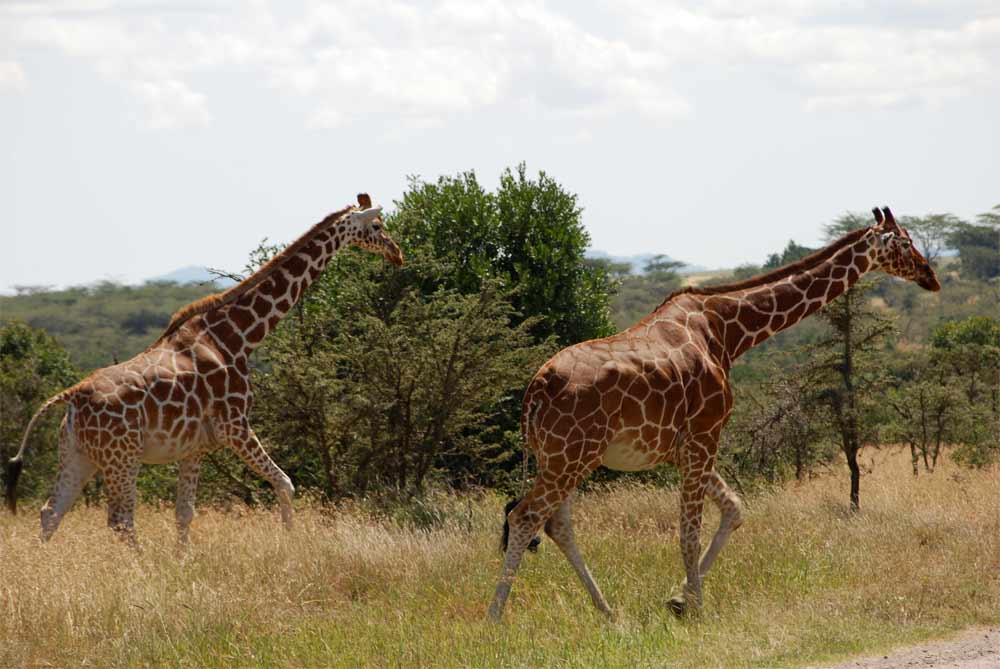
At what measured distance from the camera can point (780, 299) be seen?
10.4 m

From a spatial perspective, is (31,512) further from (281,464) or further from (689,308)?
(689,308)

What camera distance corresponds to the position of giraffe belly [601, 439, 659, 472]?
363 inches

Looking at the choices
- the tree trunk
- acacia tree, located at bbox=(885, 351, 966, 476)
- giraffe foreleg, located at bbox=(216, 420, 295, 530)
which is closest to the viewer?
giraffe foreleg, located at bbox=(216, 420, 295, 530)

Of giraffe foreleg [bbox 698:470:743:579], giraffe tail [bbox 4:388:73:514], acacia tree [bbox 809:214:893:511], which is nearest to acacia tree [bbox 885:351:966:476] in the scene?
acacia tree [bbox 809:214:893:511]

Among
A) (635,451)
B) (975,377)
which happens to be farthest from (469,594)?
A: (975,377)

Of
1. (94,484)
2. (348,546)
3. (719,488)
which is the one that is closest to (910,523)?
(719,488)

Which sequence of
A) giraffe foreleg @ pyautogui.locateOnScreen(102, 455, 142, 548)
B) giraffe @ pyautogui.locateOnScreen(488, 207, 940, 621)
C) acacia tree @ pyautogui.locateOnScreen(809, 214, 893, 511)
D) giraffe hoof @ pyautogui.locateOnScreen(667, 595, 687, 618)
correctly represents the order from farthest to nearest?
acacia tree @ pyautogui.locateOnScreen(809, 214, 893, 511)
giraffe foreleg @ pyautogui.locateOnScreen(102, 455, 142, 548)
giraffe hoof @ pyautogui.locateOnScreen(667, 595, 687, 618)
giraffe @ pyautogui.locateOnScreen(488, 207, 940, 621)

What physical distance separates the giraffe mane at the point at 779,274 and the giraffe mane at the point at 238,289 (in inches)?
158

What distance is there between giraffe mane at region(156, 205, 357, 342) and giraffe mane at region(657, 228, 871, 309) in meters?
4.02

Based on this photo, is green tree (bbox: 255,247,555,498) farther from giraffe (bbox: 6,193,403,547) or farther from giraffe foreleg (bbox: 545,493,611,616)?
giraffe foreleg (bbox: 545,493,611,616)

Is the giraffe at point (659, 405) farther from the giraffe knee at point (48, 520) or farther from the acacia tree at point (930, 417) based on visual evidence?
the acacia tree at point (930, 417)

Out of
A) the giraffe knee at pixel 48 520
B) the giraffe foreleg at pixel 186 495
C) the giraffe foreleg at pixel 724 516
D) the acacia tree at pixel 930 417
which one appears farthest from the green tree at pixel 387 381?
the acacia tree at pixel 930 417

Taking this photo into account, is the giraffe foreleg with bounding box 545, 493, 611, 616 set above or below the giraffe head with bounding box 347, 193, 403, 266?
below

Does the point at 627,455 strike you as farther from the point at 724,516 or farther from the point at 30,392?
the point at 30,392
